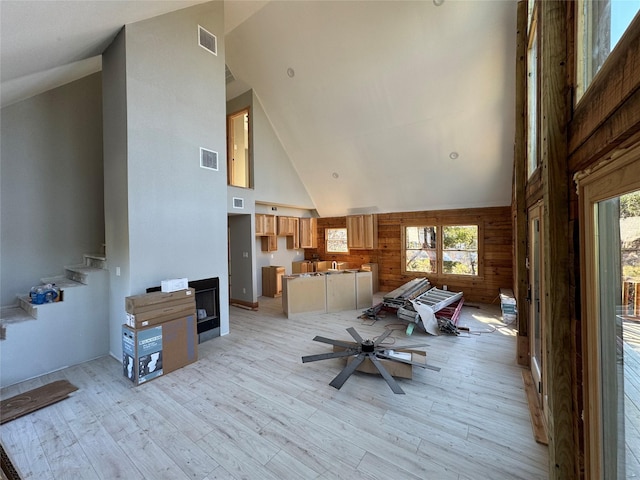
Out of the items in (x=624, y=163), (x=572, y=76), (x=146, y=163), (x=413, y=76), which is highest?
(x=413, y=76)

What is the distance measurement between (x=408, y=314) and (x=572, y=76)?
398 centimetres

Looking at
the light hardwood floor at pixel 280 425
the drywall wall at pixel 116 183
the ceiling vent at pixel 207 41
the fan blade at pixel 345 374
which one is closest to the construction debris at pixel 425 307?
the light hardwood floor at pixel 280 425

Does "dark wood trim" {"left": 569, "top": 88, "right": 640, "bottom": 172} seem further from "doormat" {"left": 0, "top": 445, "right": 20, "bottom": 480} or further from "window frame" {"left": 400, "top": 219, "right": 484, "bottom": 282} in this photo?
"window frame" {"left": 400, "top": 219, "right": 484, "bottom": 282}

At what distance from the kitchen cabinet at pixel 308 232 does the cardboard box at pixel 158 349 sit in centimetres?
522

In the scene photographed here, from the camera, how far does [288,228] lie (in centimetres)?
790

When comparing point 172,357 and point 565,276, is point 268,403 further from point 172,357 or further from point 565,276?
point 565,276

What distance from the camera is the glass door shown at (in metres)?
0.91

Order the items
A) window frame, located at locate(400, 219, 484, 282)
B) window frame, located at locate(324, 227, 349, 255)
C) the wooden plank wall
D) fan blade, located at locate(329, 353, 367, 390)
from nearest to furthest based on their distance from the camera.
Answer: fan blade, located at locate(329, 353, 367, 390) < the wooden plank wall < window frame, located at locate(400, 219, 484, 282) < window frame, located at locate(324, 227, 349, 255)

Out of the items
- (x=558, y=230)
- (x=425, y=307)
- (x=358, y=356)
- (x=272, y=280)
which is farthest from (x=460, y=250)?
(x=558, y=230)

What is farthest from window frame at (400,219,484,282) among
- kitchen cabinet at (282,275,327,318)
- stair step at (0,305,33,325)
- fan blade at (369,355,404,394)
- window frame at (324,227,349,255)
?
stair step at (0,305,33,325)

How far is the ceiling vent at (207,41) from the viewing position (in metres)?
4.14

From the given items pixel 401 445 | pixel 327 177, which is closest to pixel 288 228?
pixel 327 177

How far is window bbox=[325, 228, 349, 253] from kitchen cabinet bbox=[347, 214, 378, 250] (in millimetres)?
523

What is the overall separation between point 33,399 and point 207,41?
5.36 m
